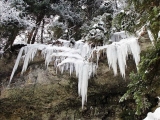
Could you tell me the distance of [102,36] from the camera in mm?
5672

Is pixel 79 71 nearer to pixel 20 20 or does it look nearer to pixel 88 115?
pixel 88 115

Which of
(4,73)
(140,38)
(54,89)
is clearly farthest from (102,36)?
(4,73)

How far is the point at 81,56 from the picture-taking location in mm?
5527

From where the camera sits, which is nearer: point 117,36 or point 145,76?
Answer: point 145,76

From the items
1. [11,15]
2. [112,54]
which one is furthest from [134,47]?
[11,15]

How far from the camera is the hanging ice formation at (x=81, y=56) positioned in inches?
201

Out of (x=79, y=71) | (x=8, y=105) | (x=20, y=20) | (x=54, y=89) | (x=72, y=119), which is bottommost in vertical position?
(x=72, y=119)

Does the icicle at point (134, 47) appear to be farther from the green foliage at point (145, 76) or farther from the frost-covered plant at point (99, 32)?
the green foliage at point (145, 76)

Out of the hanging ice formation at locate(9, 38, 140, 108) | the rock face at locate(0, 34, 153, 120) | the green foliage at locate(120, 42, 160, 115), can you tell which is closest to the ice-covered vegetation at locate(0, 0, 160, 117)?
the hanging ice formation at locate(9, 38, 140, 108)

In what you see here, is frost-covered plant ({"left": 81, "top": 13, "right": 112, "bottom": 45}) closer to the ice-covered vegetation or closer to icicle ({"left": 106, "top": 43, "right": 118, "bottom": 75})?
the ice-covered vegetation

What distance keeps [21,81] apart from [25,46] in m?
0.94

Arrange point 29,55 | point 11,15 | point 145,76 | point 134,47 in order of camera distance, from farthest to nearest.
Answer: point 29,55 → point 11,15 → point 134,47 → point 145,76

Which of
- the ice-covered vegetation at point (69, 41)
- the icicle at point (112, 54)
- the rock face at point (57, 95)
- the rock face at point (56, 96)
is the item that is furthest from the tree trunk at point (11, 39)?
the icicle at point (112, 54)

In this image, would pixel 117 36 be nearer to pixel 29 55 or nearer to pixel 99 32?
pixel 99 32
